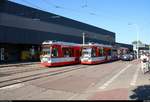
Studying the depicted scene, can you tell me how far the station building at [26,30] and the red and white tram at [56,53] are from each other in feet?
38.2

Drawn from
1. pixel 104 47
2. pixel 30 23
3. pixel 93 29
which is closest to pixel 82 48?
pixel 104 47

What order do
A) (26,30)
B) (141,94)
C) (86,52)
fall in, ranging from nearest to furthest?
(141,94), (86,52), (26,30)

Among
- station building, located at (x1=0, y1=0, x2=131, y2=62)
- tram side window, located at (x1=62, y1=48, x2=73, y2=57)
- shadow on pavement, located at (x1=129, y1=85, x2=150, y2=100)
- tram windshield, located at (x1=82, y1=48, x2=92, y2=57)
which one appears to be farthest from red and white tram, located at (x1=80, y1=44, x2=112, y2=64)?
shadow on pavement, located at (x1=129, y1=85, x2=150, y2=100)

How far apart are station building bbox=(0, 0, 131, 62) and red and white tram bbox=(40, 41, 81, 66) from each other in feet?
38.2

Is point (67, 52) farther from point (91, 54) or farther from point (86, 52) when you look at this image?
point (91, 54)

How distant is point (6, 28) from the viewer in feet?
146

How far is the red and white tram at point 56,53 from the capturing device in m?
31.1

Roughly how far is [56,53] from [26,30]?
19.8m

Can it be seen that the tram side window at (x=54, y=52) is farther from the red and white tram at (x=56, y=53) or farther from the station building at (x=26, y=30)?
the station building at (x=26, y=30)

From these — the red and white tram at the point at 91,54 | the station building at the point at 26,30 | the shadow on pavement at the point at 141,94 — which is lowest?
the shadow on pavement at the point at 141,94

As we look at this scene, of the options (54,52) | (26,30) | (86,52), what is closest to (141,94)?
(54,52)

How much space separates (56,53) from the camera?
3158cm

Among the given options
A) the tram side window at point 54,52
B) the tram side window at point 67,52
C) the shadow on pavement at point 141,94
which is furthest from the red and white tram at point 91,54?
the shadow on pavement at point 141,94

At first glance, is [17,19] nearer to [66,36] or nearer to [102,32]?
[66,36]
